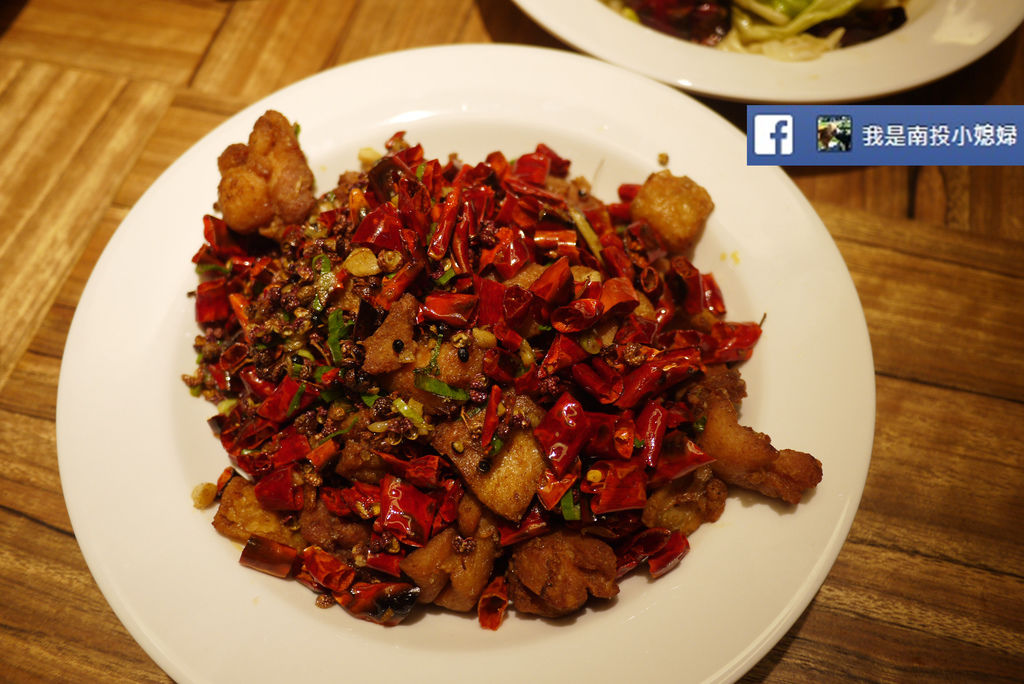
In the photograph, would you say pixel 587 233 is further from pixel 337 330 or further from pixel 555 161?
pixel 337 330

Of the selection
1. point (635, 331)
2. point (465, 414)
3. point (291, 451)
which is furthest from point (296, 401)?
point (635, 331)

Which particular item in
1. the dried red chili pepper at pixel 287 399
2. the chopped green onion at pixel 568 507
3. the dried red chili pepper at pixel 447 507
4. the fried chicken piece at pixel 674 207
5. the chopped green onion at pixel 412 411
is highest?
the fried chicken piece at pixel 674 207

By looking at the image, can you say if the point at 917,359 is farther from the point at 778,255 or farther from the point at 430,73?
the point at 430,73

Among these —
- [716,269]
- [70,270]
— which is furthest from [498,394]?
[70,270]

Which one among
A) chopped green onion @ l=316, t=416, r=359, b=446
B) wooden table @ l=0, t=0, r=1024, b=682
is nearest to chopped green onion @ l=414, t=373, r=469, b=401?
chopped green onion @ l=316, t=416, r=359, b=446

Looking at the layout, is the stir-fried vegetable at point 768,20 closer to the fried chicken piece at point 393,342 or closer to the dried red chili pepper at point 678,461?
the dried red chili pepper at point 678,461

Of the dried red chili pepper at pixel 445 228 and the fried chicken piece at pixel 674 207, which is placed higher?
the fried chicken piece at pixel 674 207

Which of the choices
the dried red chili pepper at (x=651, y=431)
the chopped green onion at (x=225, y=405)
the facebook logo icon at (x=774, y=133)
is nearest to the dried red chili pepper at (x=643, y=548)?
the dried red chili pepper at (x=651, y=431)
